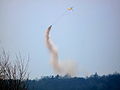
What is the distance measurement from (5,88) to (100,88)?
12468 millimetres

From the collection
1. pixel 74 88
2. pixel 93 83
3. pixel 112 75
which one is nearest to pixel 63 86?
pixel 74 88

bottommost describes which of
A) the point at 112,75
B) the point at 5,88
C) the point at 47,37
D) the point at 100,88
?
the point at 100,88

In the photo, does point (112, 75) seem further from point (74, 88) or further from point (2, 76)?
point (2, 76)

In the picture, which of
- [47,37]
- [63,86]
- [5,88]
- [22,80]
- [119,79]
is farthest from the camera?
[63,86]

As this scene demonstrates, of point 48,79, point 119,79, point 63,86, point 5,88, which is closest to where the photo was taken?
point 5,88

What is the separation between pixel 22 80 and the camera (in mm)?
7461

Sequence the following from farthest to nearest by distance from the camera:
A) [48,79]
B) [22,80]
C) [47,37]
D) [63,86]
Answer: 1. [63,86]
2. [48,79]
3. [47,37]
4. [22,80]

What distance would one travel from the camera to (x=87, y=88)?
1836 centimetres

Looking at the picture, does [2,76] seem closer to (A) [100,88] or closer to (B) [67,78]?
(B) [67,78]

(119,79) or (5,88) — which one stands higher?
(5,88)

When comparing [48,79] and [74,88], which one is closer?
[48,79]

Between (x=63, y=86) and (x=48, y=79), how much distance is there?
3250mm

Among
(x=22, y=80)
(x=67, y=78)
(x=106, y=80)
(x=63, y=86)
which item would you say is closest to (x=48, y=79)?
(x=67, y=78)

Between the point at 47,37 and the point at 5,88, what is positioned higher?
the point at 47,37
